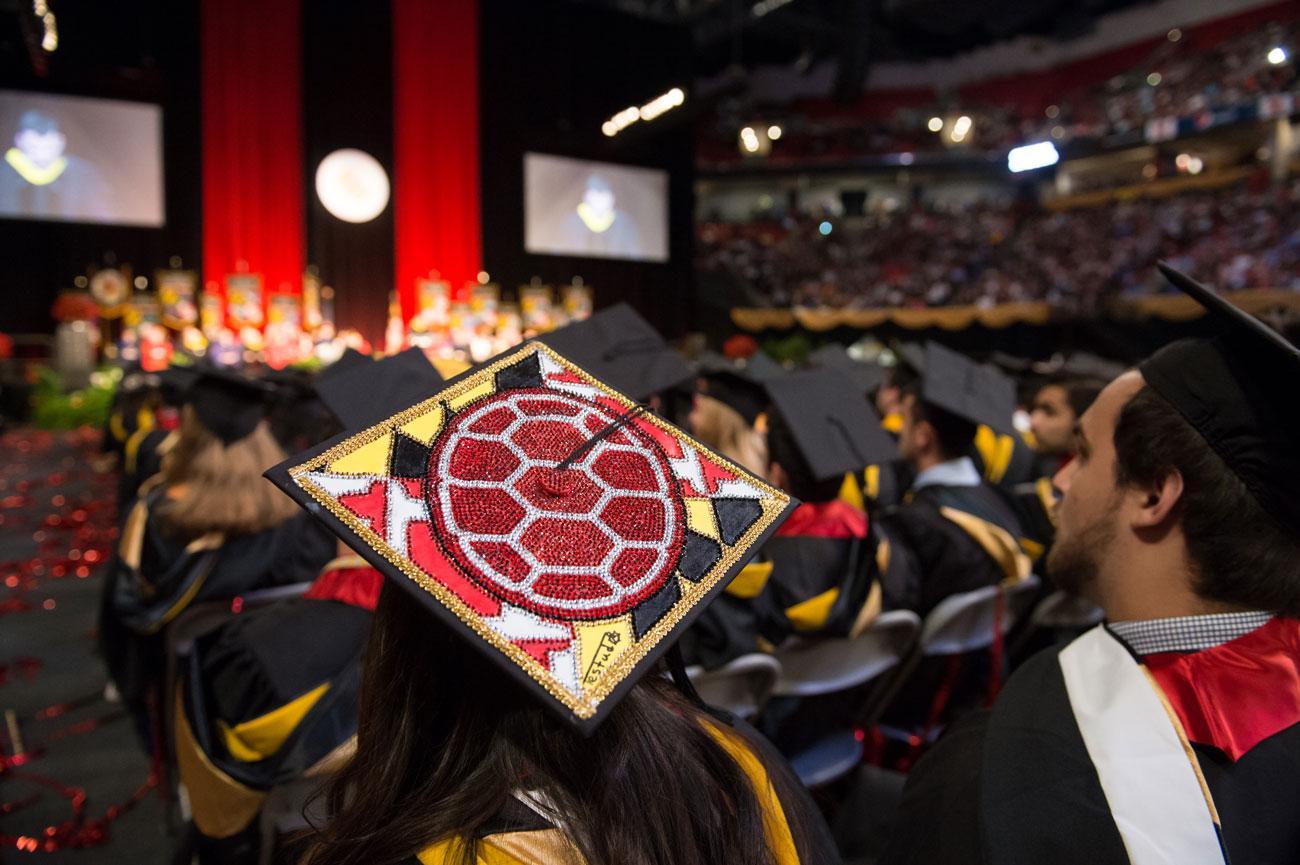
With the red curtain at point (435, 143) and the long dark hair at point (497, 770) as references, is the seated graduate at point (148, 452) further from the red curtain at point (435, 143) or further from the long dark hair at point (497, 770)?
the red curtain at point (435, 143)

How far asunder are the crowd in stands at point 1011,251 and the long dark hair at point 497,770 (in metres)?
14.2

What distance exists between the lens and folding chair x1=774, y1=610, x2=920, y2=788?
1.95m

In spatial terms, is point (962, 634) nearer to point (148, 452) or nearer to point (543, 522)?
point (543, 522)

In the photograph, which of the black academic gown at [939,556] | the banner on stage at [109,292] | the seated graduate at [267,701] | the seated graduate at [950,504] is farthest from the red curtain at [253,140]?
the black academic gown at [939,556]

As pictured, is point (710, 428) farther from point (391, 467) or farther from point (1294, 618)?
point (391, 467)

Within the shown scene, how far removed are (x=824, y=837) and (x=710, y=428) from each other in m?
1.82

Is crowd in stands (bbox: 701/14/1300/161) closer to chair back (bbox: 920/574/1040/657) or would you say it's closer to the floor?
chair back (bbox: 920/574/1040/657)

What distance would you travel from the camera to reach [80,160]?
1151 cm

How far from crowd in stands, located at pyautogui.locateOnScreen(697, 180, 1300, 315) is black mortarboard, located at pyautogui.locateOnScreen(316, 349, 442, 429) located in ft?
44.9

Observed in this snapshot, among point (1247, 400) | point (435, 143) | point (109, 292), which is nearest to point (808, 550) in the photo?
point (1247, 400)

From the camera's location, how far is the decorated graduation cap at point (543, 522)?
648mm

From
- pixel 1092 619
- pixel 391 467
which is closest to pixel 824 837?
pixel 391 467

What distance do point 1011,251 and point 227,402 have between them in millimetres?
18287

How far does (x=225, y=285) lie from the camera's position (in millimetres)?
12406
